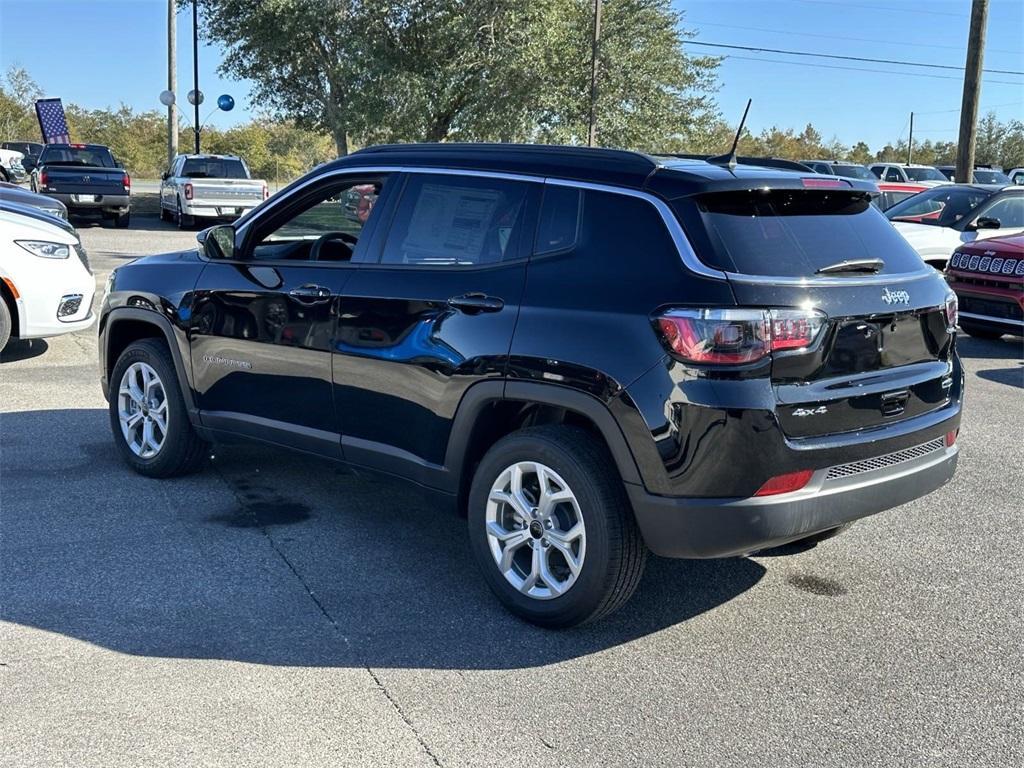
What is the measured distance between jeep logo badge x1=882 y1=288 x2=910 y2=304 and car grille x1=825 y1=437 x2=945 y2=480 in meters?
0.57

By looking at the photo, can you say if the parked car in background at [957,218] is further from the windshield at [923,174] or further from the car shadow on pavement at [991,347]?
the windshield at [923,174]

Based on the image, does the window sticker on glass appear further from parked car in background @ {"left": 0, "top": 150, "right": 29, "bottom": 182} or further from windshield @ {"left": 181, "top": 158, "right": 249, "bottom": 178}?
parked car in background @ {"left": 0, "top": 150, "right": 29, "bottom": 182}

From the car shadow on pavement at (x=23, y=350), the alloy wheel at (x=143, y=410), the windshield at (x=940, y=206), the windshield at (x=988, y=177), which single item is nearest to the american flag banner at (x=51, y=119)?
the car shadow on pavement at (x=23, y=350)

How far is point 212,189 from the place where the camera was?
23453 mm

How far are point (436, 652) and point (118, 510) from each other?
7.46ft

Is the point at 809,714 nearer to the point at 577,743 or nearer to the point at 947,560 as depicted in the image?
the point at 577,743

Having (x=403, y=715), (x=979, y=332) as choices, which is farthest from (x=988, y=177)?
(x=403, y=715)

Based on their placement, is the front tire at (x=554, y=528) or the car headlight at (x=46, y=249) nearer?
the front tire at (x=554, y=528)

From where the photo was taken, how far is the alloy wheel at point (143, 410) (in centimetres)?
581

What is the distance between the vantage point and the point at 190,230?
80.1ft

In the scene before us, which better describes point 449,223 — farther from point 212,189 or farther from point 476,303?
point 212,189

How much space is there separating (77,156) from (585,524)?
23.7 metres

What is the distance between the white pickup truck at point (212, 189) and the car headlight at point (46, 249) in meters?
14.3

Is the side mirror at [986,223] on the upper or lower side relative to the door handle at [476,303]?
lower
